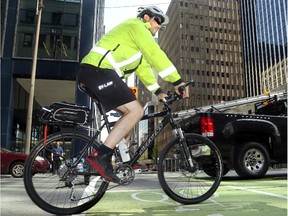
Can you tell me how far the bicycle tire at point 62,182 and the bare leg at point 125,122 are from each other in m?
0.20

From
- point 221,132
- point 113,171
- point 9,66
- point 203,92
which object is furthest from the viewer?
point 203,92

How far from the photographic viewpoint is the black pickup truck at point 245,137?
808 cm

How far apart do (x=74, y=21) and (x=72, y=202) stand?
21.2 m

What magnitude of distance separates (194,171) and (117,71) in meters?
1.49

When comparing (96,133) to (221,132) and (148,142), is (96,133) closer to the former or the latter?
(148,142)

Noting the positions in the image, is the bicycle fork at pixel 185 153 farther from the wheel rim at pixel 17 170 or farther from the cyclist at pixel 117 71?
the wheel rim at pixel 17 170

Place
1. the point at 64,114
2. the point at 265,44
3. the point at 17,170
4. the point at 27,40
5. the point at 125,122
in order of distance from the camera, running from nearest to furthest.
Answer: the point at 64,114
the point at 125,122
the point at 17,170
the point at 27,40
the point at 265,44

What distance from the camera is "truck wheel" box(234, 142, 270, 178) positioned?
8.16 meters

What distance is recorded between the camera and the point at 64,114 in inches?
128

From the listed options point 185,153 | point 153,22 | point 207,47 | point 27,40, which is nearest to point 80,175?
point 185,153

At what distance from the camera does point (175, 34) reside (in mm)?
120438

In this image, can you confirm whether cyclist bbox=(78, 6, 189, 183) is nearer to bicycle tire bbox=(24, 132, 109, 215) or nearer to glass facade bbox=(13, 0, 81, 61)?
bicycle tire bbox=(24, 132, 109, 215)

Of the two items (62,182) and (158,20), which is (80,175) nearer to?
(62,182)

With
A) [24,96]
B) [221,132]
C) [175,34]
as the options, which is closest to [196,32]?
[175,34]
